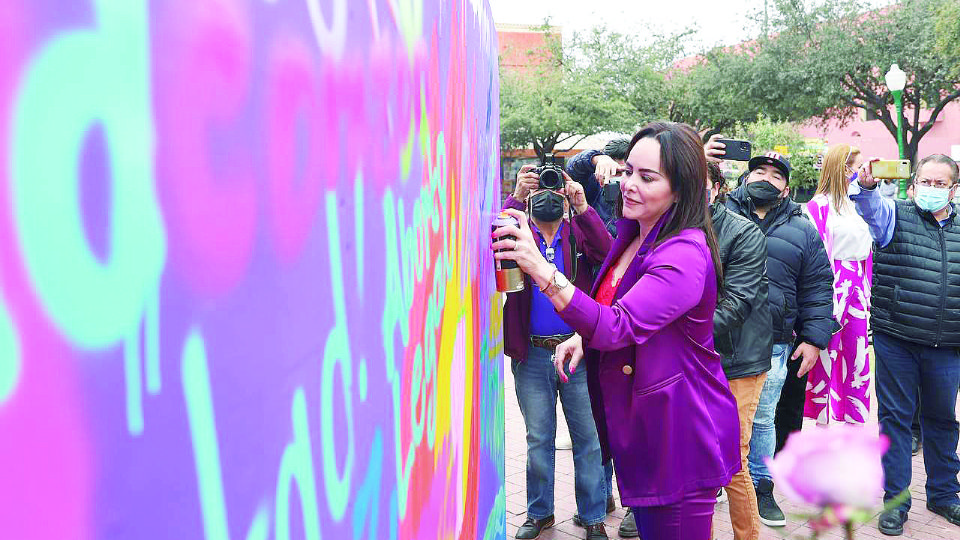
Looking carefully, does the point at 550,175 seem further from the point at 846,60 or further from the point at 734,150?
the point at 846,60

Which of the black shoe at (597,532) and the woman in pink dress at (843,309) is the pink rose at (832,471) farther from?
the woman in pink dress at (843,309)

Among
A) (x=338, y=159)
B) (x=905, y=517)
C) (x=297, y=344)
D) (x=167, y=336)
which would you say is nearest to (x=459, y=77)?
(x=338, y=159)

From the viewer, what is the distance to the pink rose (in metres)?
0.71

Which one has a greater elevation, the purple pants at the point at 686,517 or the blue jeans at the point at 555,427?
the purple pants at the point at 686,517

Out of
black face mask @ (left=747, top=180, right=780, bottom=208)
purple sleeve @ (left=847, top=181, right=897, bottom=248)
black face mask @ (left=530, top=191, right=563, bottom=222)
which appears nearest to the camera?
black face mask @ (left=530, top=191, right=563, bottom=222)

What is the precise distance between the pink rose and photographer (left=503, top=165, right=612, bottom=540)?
3111 mm

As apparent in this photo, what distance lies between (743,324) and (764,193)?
2.72ft

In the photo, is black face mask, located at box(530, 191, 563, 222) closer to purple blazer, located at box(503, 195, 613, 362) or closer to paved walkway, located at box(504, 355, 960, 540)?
purple blazer, located at box(503, 195, 613, 362)

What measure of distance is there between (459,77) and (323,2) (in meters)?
Answer: 1.30

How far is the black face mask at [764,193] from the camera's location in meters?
4.42

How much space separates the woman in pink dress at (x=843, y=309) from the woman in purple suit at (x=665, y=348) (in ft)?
9.58

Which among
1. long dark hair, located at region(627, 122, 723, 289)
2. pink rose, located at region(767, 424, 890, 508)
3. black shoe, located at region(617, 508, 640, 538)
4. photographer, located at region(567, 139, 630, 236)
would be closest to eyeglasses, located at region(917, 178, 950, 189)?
photographer, located at region(567, 139, 630, 236)

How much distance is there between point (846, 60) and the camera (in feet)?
81.1

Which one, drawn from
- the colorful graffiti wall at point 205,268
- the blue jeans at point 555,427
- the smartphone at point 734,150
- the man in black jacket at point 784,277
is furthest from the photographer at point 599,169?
the colorful graffiti wall at point 205,268
